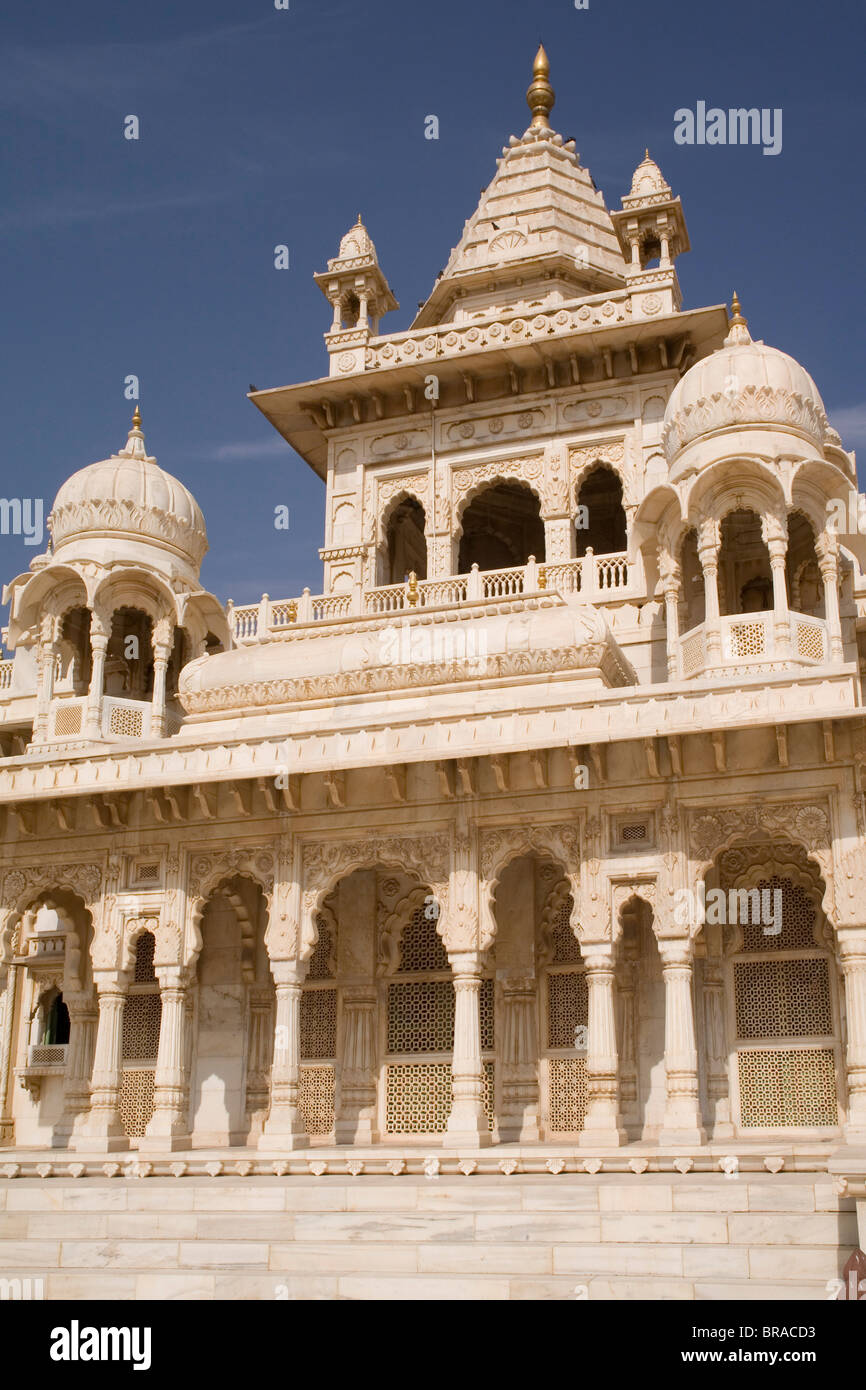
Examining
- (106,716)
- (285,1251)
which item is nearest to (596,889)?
(285,1251)

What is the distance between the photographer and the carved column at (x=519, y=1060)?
55.9 ft

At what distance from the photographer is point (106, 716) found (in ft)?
70.0

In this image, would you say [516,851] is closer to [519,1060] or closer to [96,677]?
[519,1060]

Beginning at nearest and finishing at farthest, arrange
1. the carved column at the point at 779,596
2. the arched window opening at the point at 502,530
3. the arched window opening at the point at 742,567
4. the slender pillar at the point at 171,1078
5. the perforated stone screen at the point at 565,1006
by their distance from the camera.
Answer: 1. the slender pillar at the point at 171,1078
2. the perforated stone screen at the point at 565,1006
3. the carved column at the point at 779,596
4. the arched window opening at the point at 742,567
5. the arched window opening at the point at 502,530

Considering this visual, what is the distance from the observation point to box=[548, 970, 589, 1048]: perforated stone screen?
1742 cm

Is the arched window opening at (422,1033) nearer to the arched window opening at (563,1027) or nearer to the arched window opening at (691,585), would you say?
the arched window opening at (563,1027)

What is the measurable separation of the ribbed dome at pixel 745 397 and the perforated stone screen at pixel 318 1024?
817 cm

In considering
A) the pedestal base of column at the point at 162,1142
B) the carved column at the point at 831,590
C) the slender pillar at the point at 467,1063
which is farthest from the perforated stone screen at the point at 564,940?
the pedestal base of column at the point at 162,1142

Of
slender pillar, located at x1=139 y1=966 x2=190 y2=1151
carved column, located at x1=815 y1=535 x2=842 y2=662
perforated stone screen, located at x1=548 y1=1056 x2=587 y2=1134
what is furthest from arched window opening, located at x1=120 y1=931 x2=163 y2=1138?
carved column, located at x1=815 y1=535 x2=842 y2=662

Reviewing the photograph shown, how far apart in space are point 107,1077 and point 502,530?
13551mm

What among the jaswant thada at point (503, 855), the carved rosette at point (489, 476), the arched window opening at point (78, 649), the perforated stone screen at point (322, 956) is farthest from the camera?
the carved rosette at point (489, 476)

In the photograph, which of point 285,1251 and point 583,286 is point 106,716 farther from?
point 583,286

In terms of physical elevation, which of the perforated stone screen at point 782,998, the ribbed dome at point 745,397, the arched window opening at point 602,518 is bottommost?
the perforated stone screen at point 782,998

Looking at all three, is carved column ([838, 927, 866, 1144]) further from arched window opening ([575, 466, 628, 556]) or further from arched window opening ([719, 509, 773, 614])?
arched window opening ([575, 466, 628, 556])
